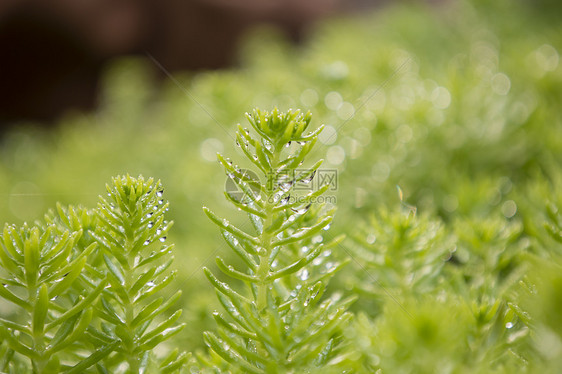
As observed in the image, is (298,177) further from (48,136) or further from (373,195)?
(48,136)

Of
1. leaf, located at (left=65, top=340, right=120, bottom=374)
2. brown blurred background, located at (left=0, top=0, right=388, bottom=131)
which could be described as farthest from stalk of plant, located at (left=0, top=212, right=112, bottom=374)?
brown blurred background, located at (left=0, top=0, right=388, bottom=131)

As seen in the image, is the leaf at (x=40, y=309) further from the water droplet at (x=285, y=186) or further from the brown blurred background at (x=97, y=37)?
the brown blurred background at (x=97, y=37)

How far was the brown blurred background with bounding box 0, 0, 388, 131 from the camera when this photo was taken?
131 centimetres

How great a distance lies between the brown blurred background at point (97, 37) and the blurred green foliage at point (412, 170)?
629 mm

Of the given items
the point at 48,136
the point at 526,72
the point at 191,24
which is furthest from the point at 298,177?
the point at 191,24

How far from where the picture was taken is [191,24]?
1417 mm

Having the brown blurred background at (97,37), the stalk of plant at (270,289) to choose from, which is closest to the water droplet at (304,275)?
the stalk of plant at (270,289)

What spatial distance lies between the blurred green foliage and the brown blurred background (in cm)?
63

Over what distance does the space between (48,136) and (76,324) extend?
2.38ft

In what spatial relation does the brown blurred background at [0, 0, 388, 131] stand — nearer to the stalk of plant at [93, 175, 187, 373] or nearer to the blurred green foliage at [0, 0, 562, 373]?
the blurred green foliage at [0, 0, 562, 373]

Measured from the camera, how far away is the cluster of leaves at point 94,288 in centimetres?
19

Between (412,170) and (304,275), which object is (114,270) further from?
(412,170)

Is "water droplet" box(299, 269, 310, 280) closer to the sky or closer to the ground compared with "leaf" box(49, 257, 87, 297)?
closer to the ground

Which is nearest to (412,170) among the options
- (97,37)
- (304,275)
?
(304,275)
